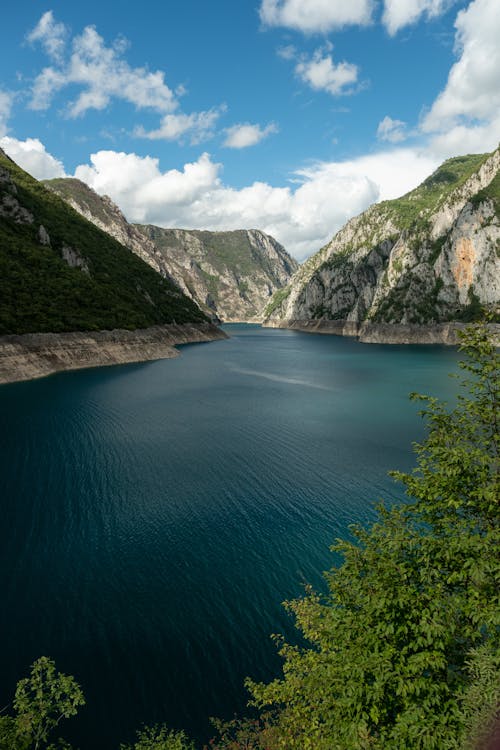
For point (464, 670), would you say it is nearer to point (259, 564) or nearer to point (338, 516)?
point (259, 564)

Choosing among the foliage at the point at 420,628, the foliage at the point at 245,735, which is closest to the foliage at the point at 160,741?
the foliage at the point at 245,735

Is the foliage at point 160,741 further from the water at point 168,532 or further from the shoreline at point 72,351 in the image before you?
the shoreline at point 72,351

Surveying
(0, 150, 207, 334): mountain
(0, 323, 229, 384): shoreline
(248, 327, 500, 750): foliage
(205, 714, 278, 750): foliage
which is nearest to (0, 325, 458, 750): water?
(205, 714, 278, 750): foliage

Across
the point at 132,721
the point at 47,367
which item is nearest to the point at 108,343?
the point at 47,367

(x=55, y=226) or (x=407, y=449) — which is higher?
(x=55, y=226)

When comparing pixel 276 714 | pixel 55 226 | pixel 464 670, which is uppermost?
pixel 55 226

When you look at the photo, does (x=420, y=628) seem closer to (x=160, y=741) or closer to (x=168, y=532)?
(x=160, y=741)
